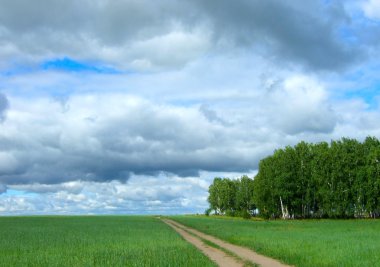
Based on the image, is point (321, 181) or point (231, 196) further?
point (231, 196)

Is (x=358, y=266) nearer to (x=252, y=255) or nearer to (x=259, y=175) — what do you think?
(x=252, y=255)

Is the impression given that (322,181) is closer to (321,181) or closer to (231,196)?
(321,181)

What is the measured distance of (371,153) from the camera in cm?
9294

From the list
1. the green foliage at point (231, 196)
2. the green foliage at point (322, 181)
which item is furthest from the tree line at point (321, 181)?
the green foliage at point (231, 196)

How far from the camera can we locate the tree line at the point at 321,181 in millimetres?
93438

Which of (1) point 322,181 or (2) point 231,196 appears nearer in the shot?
(1) point 322,181

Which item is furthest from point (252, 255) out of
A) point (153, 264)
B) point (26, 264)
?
point (26, 264)

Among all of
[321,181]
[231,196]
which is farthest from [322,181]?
[231,196]

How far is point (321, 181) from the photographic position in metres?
97.8

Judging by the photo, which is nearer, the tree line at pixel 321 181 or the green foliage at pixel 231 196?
the tree line at pixel 321 181

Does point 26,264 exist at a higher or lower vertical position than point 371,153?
lower

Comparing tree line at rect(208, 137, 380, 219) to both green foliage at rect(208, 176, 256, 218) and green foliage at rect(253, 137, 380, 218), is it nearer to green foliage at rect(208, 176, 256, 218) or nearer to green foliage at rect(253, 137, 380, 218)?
green foliage at rect(253, 137, 380, 218)

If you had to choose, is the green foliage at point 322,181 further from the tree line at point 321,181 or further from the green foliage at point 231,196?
the green foliage at point 231,196

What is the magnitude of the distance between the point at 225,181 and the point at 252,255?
143 meters
